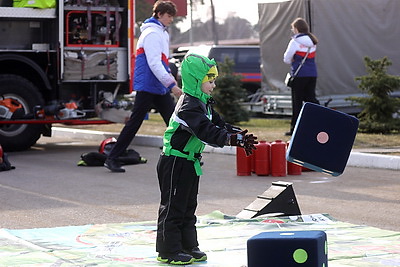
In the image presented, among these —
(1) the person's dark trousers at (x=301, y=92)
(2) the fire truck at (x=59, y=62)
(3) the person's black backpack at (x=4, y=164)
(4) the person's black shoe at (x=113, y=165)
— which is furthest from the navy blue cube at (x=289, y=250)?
(1) the person's dark trousers at (x=301, y=92)

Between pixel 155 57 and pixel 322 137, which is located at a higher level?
pixel 155 57

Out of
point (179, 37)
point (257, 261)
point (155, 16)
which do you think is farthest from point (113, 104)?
point (179, 37)

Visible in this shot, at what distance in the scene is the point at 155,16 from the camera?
1072 centimetres

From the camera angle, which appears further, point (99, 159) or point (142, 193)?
point (99, 159)

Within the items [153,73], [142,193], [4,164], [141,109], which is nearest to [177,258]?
[142,193]

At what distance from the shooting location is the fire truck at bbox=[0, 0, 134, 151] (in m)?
13.7

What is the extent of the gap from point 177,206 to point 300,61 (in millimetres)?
9109

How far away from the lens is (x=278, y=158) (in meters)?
10.7

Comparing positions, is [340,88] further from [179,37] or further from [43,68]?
[179,37]

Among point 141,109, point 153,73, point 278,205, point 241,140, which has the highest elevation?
point 153,73

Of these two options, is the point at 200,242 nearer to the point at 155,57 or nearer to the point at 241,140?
the point at 241,140

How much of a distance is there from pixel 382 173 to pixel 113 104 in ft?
16.2

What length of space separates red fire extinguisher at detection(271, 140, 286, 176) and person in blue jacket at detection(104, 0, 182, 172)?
136cm

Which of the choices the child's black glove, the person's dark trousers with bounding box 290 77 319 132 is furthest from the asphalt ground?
the person's dark trousers with bounding box 290 77 319 132
